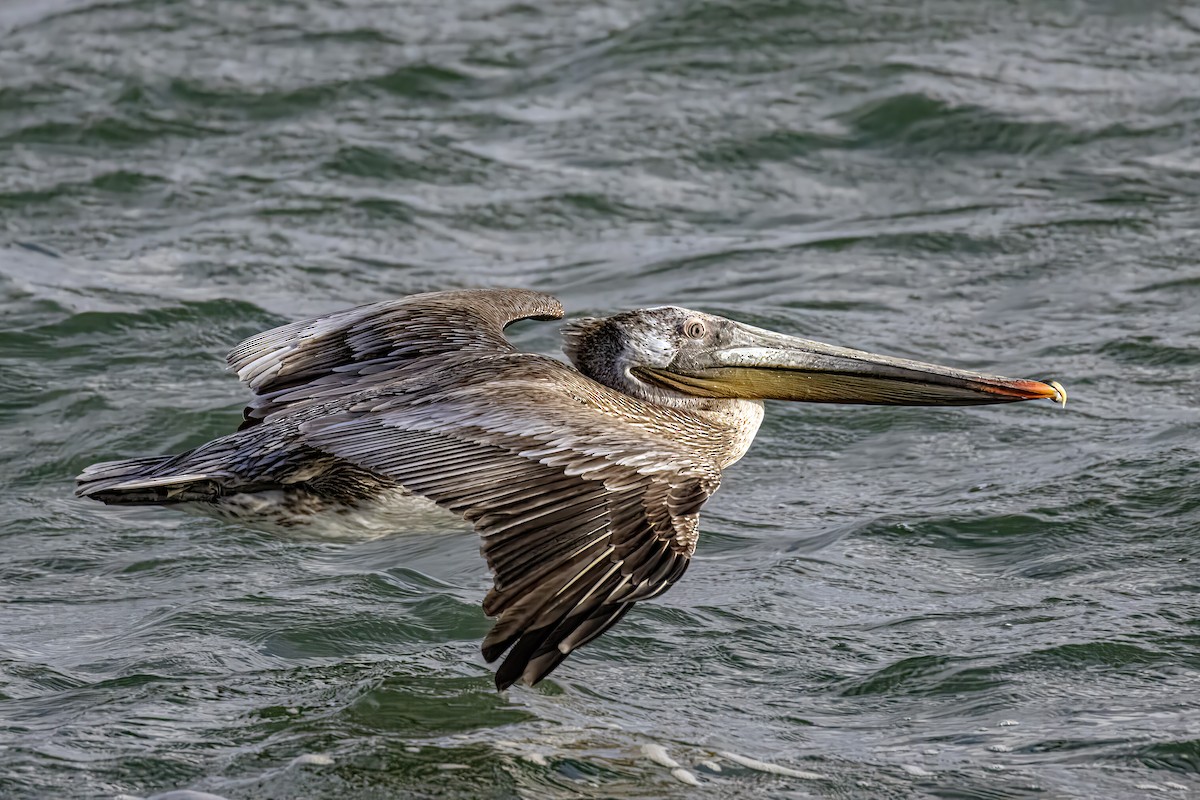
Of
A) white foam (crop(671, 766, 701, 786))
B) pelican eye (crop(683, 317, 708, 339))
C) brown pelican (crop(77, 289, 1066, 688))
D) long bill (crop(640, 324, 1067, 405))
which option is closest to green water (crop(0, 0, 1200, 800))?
white foam (crop(671, 766, 701, 786))

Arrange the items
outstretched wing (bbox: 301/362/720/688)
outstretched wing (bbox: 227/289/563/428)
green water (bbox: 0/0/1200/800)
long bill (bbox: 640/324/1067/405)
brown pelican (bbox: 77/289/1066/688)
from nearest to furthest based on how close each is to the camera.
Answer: outstretched wing (bbox: 301/362/720/688) → brown pelican (bbox: 77/289/1066/688) → green water (bbox: 0/0/1200/800) → long bill (bbox: 640/324/1067/405) → outstretched wing (bbox: 227/289/563/428)

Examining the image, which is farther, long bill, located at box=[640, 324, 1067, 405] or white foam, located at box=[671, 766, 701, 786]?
long bill, located at box=[640, 324, 1067, 405]

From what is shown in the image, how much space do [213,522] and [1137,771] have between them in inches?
138

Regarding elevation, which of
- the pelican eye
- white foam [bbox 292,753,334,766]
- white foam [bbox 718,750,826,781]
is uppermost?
the pelican eye

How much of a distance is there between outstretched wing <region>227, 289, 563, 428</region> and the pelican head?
0.37 metres

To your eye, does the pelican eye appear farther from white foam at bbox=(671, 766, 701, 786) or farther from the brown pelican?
white foam at bbox=(671, 766, 701, 786)

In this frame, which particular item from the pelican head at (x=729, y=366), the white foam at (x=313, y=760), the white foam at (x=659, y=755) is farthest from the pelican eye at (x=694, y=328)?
the white foam at (x=313, y=760)

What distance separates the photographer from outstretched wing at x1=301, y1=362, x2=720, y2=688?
167 inches

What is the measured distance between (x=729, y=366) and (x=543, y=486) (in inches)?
59.1

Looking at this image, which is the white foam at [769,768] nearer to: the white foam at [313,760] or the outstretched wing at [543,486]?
the outstretched wing at [543,486]

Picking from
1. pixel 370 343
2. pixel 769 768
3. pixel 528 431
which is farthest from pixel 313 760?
pixel 370 343

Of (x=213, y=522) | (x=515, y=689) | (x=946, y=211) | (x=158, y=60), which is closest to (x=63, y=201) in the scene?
(x=158, y=60)

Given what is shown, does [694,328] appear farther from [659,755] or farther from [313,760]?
[313,760]

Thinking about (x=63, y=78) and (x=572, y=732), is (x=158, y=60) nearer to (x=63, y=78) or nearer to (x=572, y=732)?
(x=63, y=78)
